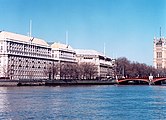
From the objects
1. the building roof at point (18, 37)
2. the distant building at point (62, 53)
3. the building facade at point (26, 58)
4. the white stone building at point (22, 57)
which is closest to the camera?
the white stone building at point (22, 57)

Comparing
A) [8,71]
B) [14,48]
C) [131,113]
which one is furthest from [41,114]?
[14,48]

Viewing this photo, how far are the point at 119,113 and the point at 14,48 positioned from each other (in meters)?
109

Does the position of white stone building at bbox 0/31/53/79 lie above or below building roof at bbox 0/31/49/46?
below

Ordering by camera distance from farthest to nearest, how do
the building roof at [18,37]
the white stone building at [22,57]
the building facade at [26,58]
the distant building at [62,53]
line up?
the distant building at [62,53]
the building roof at [18,37]
the building facade at [26,58]
the white stone building at [22,57]

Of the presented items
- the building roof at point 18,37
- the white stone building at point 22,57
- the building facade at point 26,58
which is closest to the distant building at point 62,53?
the building facade at point 26,58

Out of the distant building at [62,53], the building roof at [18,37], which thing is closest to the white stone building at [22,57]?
the building roof at [18,37]

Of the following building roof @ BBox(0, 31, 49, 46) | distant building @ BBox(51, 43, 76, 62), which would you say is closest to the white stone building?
building roof @ BBox(0, 31, 49, 46)

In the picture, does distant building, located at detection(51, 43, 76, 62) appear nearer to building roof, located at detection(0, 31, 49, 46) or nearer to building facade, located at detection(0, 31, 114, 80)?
building facade, located at detection(0, 31, 114, 80)

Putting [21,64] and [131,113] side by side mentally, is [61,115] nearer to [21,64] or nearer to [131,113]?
[131,113]

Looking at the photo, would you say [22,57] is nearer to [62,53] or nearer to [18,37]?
[18,37]

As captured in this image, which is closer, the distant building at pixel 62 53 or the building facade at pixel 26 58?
the building facade at pixel 26 58

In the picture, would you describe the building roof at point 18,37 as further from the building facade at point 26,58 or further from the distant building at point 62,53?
the distant building at point 62,53

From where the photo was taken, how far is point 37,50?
16588 cm

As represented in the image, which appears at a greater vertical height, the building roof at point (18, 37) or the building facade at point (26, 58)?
the building roof at point (18, 37)
